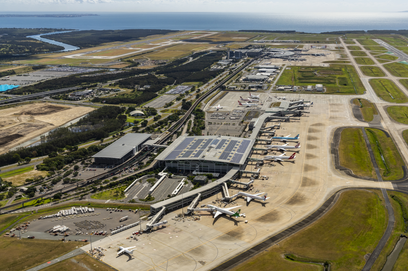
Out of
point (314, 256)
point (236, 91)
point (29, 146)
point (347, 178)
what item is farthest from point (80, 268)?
point (236, 91)

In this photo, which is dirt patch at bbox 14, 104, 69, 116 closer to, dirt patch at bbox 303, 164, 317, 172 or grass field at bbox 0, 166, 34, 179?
grass field at bbox 0, 166, 34, 179

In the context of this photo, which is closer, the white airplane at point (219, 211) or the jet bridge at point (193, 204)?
the white airplane at point (219, 211)

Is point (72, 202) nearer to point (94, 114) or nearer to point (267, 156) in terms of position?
point (267, 156)

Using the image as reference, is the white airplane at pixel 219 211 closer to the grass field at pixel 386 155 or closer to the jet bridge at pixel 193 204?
the jet bridge at pixel 193 204

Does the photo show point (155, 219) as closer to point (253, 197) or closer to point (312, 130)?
point (253, 197)

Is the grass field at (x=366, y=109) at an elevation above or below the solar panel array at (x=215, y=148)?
above

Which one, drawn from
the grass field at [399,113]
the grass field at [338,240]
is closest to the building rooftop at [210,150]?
the grass field at [338,240]
